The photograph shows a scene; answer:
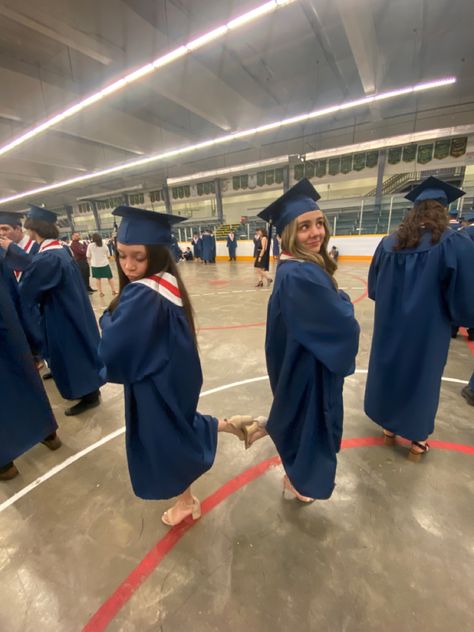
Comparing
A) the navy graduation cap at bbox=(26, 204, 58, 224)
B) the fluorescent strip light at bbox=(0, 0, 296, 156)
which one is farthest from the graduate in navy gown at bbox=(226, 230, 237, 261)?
the navy graduation cap at bbox=(26, 204, 58, 224)

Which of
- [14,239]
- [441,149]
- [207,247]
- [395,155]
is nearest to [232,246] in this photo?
Answer: [207,247]

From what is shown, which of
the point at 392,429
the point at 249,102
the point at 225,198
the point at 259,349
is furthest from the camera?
the point at 225,198

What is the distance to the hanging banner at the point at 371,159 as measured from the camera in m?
14.2

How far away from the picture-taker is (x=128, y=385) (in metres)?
1.27

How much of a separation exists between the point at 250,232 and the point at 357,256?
5.60 m

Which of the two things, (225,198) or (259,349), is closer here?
(259,349)

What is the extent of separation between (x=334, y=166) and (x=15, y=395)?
17.3m

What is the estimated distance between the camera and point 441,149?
12.6 m

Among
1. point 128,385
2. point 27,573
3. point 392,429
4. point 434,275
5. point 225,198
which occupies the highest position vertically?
point 225,198

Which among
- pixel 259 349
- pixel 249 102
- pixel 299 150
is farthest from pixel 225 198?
pixel 259 349

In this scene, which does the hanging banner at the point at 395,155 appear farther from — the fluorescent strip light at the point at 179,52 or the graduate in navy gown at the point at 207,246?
the fluorescent strip light at the point at 179,52

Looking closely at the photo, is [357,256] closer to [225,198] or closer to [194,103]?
[194,103]

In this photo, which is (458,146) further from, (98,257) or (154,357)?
(154,357)

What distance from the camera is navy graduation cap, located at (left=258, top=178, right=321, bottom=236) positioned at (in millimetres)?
1333
